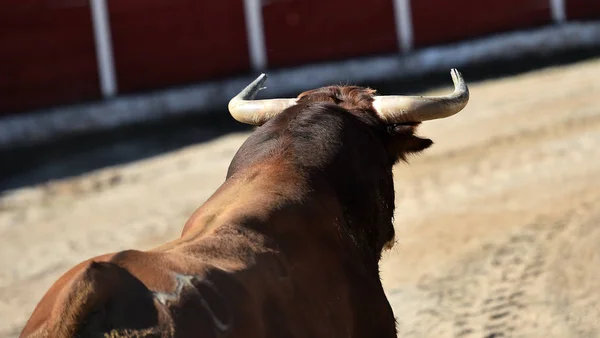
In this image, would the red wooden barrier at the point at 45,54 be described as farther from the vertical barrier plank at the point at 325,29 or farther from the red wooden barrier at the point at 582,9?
the red wooden barrier at the point at 582,9

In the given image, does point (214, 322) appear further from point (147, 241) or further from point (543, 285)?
point (147, 241)

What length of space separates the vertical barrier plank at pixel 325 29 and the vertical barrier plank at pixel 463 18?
45cm

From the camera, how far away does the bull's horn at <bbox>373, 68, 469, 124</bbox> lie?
3.06 m

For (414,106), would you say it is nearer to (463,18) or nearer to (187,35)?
(187,35)

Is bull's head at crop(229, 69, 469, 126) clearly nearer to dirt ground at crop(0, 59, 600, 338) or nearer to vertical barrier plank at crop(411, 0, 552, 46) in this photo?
dirt ground at crop(0, 59, 600, 338)

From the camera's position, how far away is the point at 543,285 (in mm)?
4965

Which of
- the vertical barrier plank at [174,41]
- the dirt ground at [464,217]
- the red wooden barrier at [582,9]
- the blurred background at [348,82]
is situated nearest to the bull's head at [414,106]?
the dirt ground at [464,217]

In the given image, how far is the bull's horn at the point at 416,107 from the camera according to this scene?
3.06 meters

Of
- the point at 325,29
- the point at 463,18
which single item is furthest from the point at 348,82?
the point at 463,18

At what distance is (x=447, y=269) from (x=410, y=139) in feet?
7.85

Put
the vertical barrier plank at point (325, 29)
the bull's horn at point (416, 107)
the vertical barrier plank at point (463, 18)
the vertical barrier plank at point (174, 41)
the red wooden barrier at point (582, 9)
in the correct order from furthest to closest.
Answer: the red wooden barrier at point (582, 9) < the vertical barrier plank at point (463, 18) < the vertical barrier plank at point (325, 29) < the vertical barrier plank at point (174, 41) < the bull's horn at point (416, 107)

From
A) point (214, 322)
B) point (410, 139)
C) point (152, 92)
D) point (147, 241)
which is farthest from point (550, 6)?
point (214, 322)

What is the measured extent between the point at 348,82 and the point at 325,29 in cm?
871

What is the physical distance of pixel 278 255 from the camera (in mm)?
2350
